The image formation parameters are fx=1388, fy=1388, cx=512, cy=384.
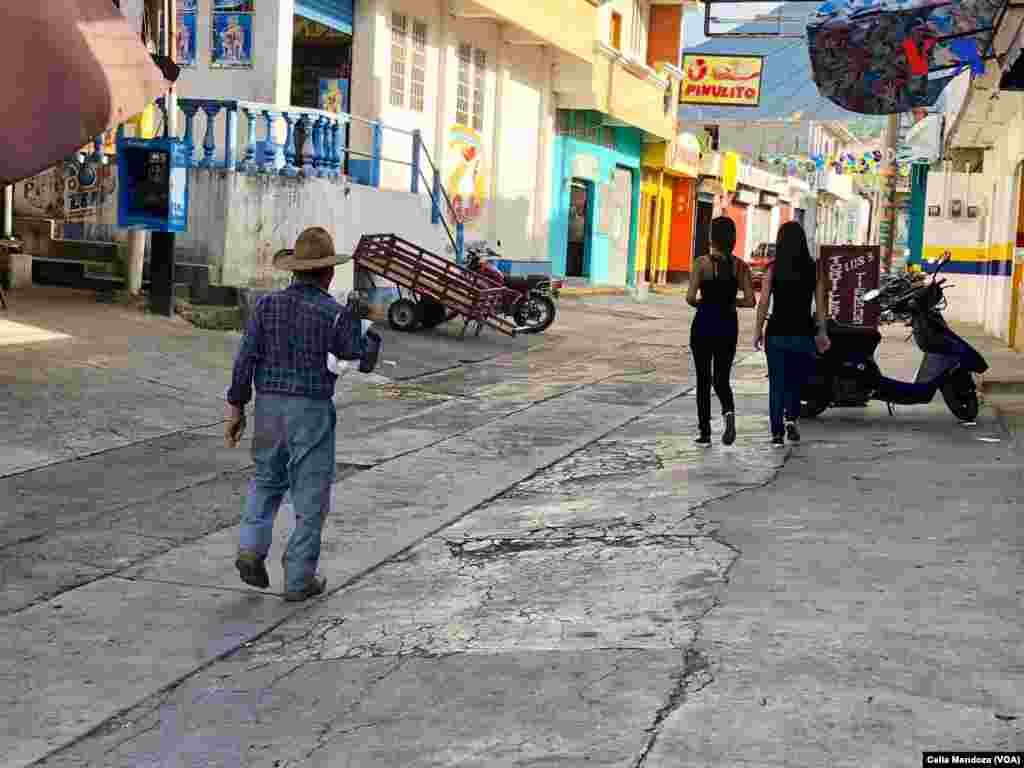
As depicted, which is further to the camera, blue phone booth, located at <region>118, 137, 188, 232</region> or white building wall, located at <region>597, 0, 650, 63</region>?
white building wall, located at <region>597, 0, 650, 63</region>

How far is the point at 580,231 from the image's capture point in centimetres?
3325

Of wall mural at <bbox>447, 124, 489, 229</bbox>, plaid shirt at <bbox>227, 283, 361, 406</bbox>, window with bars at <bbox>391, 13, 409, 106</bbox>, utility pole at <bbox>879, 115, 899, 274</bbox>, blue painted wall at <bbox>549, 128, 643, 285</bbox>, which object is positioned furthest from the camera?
utility pole at <bbox>879, 115, 899, 274</bbox>

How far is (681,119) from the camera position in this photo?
58250 millimetres

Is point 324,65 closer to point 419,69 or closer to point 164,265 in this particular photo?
point 419,69

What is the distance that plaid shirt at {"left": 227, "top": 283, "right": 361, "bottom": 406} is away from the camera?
246 inches

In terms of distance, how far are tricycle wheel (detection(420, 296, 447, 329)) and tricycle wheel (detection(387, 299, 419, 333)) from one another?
0.14 meters

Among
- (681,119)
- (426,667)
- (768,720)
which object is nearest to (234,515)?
(426,667)

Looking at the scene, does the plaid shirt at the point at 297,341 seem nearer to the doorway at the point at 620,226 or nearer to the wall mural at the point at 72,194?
the wall mural at the point at 72,194

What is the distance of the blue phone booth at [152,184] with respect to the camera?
1473 centimetres

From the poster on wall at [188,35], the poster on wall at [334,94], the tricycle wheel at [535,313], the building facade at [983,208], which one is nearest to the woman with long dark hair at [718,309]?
the building facade at [983,208]

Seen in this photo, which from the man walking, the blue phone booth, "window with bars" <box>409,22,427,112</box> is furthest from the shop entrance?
the man walking

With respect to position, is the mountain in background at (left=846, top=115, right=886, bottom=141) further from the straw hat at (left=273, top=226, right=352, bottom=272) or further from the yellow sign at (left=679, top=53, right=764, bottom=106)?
the straw hat at (left=273, top=226, right=352, bottom=272)

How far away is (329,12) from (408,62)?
Answer: 90.7 inches

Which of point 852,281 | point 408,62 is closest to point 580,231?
point 408,62
